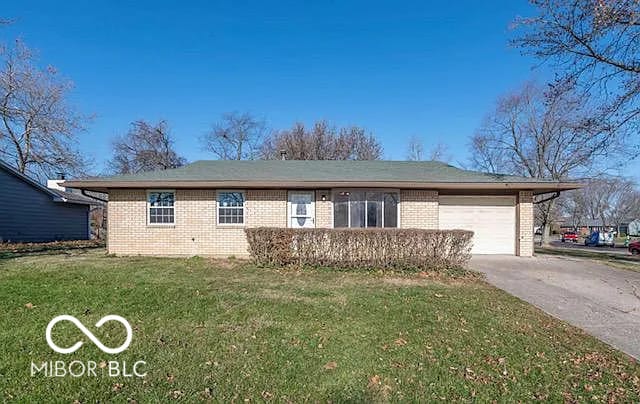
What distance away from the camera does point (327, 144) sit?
99.6 ft

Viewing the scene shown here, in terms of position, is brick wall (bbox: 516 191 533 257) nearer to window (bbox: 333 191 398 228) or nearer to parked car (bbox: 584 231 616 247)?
window (bbox: 333 191 398 228)

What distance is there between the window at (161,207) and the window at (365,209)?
5540 mm

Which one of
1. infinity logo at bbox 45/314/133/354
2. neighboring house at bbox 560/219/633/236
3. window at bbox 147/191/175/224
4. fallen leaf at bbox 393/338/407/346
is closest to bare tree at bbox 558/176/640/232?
neighboring house at bbox 560/219/633/236

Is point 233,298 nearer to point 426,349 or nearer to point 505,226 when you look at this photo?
point 426,349

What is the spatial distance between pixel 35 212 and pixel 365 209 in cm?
1860

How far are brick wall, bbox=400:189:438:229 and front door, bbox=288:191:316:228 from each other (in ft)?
9.96

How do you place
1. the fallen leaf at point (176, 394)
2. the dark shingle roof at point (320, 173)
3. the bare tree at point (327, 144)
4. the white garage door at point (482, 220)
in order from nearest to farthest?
1. the fallen leaf at point (176, 394)
2. the dark shingle roof at point (320, 173)
3. the white garage door at point (482, 220)
4. the bare tree at point (327, 144)

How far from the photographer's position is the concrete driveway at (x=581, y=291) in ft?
15.6

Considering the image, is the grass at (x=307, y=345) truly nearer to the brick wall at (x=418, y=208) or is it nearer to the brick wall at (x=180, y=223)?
the brick wall at (x=180, y=223)

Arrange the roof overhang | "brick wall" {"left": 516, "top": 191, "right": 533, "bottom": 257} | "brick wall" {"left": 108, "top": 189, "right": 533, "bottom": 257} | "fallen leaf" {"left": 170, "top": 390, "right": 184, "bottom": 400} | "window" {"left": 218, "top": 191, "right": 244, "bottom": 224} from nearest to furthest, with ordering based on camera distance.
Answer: "fallen leaf" {"left": 170, "top": 390, "right": 184, "bottom": 400}, the roof overhang, "brick wall" {"left": 108, "top": 189, "right": 533, "bottom": 257}, "window" {"left": 218, "top": 191, "right": 244, "bottom": 224}, "brick wall" {"left": 516, "top": 191, "right": 533, "bottom": 257}

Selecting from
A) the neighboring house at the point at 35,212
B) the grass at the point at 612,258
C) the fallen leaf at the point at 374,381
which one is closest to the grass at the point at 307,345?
the fallen leaf at the point at 374,381

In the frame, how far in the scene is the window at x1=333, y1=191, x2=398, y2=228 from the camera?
1106 centimetres

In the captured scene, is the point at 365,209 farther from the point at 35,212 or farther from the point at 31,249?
the point at 35,212

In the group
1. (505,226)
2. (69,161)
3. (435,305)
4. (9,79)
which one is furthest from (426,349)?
(69,161)
